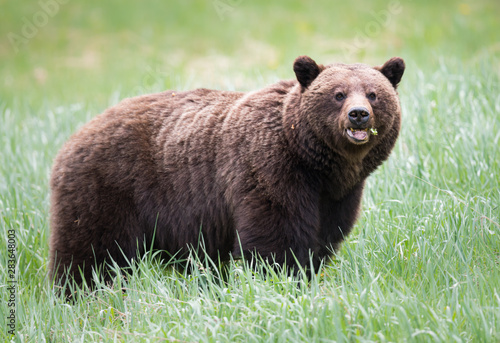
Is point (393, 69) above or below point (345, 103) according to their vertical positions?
above

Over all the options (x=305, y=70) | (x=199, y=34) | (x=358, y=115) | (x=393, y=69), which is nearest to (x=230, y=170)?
(x=305, y=70)

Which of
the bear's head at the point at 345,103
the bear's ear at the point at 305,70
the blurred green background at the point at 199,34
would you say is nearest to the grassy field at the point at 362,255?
the blurred green background at the point at 199,34

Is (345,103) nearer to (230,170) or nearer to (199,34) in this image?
(230,170)

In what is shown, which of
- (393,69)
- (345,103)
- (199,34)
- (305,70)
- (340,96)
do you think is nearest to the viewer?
(345,103)

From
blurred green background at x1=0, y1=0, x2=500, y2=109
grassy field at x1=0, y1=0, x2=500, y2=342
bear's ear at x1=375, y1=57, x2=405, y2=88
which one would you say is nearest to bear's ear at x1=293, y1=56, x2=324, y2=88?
bear's ear at x1=375, y1=57, x2=405, y2=88

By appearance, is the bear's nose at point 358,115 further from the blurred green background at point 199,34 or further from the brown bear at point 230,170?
the blurred green background at point 199,34

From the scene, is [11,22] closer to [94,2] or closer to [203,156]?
[94,2]

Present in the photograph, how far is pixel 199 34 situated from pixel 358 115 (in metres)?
14.5

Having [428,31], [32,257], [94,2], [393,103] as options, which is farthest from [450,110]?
[94,2]

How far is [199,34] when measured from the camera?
17828mm

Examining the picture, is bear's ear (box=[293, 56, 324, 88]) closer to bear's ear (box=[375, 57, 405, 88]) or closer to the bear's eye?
the bear's eye

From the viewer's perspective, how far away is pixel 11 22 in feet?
59.9

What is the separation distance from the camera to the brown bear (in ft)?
13.9

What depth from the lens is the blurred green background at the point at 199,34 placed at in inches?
536
